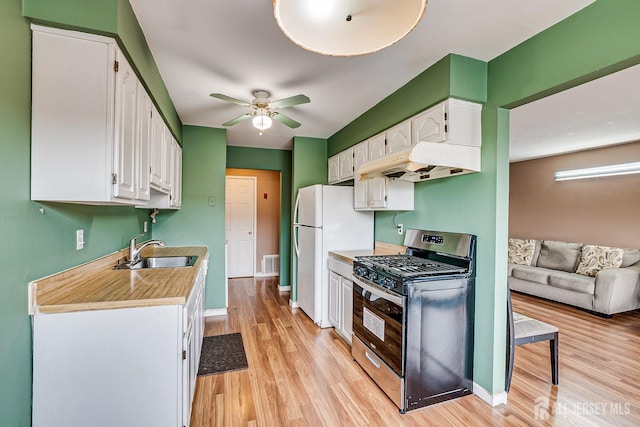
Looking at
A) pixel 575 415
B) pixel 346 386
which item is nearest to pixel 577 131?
pixel 575 415

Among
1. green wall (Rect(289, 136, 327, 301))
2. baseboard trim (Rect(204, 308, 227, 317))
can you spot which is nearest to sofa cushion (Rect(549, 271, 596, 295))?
green wall (Rect(289, 136, 327, 301))

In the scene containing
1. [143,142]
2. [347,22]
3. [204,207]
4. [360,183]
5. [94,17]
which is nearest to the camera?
[347,22]

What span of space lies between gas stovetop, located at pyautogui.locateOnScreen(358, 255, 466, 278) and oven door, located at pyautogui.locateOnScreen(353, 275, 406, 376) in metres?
0.17

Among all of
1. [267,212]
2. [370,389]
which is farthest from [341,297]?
[267,212]

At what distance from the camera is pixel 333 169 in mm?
4156

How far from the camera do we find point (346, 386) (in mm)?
2275

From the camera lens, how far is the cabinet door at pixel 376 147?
2.90 m

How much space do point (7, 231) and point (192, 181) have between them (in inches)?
107

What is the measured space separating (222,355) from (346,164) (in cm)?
255

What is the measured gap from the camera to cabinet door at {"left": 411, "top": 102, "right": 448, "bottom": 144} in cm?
214

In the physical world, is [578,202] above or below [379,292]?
above

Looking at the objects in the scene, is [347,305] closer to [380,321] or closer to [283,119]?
[380,321]

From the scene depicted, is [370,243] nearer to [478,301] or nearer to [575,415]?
[478,301]

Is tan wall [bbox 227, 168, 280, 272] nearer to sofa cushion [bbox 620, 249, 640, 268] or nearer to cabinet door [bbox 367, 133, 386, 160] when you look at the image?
cabinet door [bbox 367, 133, 386, 160]
